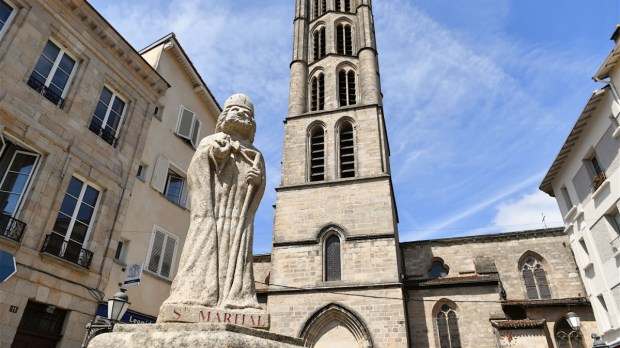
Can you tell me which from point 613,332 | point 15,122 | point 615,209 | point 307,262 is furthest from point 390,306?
point 15,122

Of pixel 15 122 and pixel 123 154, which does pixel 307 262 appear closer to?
pixel 123 154

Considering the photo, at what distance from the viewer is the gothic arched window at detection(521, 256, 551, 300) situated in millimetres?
19938

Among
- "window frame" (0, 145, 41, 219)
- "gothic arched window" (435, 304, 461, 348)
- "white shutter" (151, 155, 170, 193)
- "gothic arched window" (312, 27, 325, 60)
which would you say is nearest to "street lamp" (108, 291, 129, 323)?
"window frame" (0, 145, 41, 219)

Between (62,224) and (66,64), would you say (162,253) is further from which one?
(66,64)

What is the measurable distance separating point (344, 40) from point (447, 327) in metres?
18.1

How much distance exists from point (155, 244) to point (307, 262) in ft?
25.4

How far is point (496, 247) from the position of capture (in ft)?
70.6

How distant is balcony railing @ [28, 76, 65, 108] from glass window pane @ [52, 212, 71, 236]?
254 cm

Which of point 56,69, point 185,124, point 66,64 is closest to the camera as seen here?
point 56,69

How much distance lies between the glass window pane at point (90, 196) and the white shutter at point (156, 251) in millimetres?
2072

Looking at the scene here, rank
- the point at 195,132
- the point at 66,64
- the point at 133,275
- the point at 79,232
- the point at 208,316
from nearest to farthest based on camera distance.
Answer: the point at 208,316, the point at 79,232, the point at 133,275, the point at 66,64, the point at 195,132

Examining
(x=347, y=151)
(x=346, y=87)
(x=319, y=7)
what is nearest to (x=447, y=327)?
(x=347, y=151)

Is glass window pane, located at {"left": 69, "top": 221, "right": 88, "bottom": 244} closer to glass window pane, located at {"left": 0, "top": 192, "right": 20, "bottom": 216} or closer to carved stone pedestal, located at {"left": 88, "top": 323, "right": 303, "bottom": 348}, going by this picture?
glass window pane, located at {"left": 0, "top": 192, "right": 20, "bottom": 216}

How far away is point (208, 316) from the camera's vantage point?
2.95m
